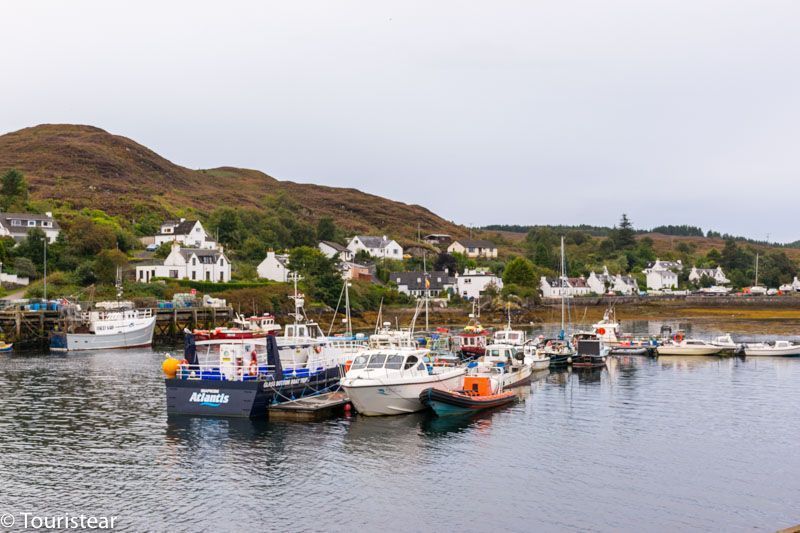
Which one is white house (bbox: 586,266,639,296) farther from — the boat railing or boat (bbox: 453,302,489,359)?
the boat railing

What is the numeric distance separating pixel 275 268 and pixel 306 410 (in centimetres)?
8769

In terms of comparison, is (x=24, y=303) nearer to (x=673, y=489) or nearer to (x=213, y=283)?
(x=213, y=283)

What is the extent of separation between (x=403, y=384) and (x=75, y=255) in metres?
86.9

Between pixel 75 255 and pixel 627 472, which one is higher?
pixel 75 255

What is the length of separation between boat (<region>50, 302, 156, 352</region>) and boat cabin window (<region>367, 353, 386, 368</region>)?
4803cm

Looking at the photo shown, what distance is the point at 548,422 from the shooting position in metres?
41.6

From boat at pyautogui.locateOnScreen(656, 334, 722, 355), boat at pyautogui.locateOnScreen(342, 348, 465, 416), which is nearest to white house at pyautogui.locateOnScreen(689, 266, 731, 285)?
boat at pyautogui.locateOnScreen(656, 334, 722, 355)

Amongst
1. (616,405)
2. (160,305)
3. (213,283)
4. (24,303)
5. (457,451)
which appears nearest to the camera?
(457,451)

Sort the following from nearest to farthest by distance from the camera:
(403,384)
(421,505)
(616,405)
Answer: (421,505), (403,384), (616,405)

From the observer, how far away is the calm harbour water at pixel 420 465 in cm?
2606

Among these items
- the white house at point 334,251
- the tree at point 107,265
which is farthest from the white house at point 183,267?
the white house at point 334,251

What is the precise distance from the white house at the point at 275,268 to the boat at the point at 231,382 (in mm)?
81185

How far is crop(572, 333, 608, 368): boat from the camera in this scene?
217 ft

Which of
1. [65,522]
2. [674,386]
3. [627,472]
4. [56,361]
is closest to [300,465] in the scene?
[65,522]
